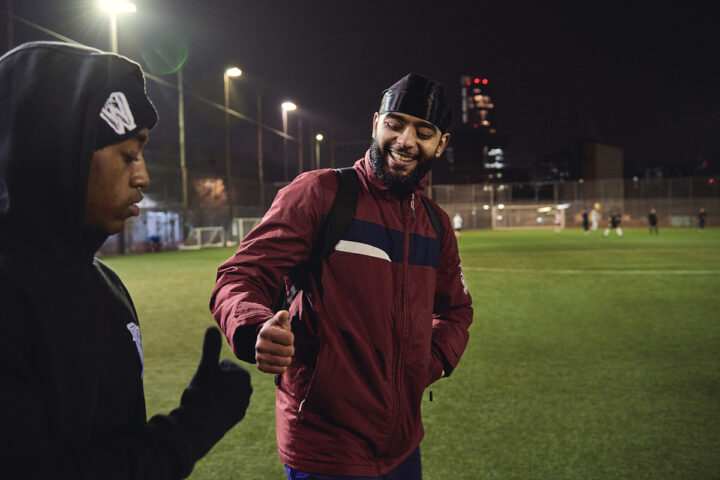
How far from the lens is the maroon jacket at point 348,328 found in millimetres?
2102

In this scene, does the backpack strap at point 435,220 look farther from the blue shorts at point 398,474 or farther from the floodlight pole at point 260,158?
the floodlight pole at point 260,158

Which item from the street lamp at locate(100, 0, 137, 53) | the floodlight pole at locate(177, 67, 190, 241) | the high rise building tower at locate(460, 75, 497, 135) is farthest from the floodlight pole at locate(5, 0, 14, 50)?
the high rise building tower at locate(460, 75, 497, 135)

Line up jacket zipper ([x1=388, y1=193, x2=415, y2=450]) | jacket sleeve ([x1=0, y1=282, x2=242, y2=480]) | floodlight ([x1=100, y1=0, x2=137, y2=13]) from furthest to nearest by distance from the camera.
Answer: floodlight ([x1=100, y1=0, x2=137, y2=13]) < jacket zipper ([x1=388, y1=193, x2=415, y2=450]) < jacket sleeve ([x1=0, y1=282, x2=242, y2=480])

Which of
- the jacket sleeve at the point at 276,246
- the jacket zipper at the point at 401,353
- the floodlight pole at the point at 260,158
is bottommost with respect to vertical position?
the jacket zipper at the point at 401,353

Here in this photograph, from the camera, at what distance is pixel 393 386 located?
85.2 inches

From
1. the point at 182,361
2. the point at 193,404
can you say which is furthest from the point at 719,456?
the point at 182,361

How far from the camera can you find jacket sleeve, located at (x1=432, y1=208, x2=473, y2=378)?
2.53 m

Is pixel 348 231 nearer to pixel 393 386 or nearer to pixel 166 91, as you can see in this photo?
pixel 393 386

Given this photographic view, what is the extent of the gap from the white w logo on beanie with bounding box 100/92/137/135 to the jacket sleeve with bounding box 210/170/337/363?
2.67 ft

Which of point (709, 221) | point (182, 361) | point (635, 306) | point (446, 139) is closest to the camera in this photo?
point (446, 139)

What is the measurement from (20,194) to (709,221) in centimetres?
6480

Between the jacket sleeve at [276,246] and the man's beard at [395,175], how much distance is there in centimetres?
20

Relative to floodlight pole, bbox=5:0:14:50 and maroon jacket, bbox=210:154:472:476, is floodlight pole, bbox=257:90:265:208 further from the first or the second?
maroon jacket, bbox=210:154:472:476

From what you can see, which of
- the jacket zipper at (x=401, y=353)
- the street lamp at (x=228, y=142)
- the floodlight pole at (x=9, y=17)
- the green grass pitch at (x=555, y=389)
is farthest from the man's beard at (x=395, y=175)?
the street lamp at (x=228, y=142)
